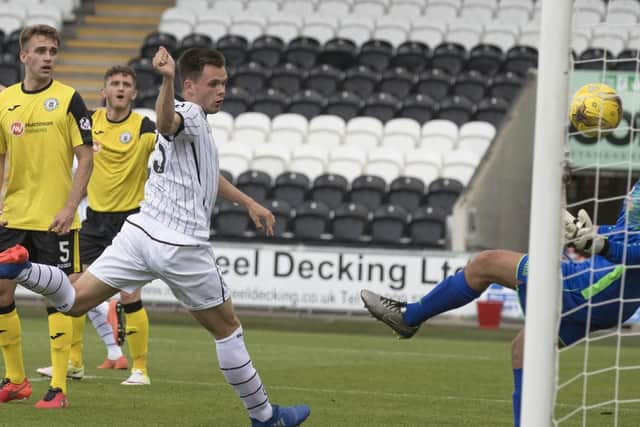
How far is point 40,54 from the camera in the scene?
7094 mm

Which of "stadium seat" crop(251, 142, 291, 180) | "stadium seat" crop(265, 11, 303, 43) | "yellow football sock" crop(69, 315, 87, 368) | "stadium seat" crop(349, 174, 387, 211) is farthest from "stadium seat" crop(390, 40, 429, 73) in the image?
"yellow football sock" crop(69, 315, 87, 368)

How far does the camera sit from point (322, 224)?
1744 centimetres

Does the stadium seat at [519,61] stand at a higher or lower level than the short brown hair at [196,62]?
higher

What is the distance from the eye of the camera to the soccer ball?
19.9 ft

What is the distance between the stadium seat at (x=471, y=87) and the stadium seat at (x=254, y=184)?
4.54 meters

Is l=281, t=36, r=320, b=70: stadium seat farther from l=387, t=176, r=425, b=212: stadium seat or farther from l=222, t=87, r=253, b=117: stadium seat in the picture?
l=387, t=176, r=425, b=212: stadium seat

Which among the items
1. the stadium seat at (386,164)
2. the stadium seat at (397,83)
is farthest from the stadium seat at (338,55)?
the stadium seat at (386,164)

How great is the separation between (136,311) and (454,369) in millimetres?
3162

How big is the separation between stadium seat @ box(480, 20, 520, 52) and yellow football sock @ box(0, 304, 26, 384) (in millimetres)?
16333

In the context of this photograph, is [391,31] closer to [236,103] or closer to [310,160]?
[236,103]

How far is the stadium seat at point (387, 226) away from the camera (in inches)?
680

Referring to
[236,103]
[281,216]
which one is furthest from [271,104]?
[281,216]

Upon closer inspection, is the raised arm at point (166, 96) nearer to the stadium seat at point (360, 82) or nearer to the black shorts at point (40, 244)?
the black shorts at point (40, 244)

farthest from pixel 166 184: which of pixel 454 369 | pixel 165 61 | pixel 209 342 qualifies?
pixel 209 342
